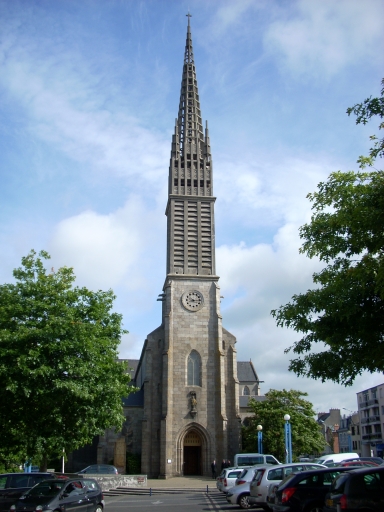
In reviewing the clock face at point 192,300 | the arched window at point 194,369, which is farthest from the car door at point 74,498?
the clock face at point 192,300

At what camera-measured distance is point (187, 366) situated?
155 feet

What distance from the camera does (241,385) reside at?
71.5m

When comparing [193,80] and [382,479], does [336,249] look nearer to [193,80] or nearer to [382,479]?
[382,479]

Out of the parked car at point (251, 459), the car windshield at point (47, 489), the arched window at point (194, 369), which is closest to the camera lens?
Result: the car windshield at point (47, 489)

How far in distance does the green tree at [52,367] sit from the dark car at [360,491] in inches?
488

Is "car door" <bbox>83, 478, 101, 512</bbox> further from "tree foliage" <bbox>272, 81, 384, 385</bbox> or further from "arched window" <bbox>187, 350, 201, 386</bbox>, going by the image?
"arched window" <bbox>187, 350, 201, 386</bbox>

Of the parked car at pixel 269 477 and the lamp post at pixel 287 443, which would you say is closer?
the parked car at pixel 269 477

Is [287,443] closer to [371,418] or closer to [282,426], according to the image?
[282,426]

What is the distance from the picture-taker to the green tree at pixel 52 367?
21.5 metres

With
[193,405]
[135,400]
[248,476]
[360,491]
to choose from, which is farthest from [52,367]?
[135,400]

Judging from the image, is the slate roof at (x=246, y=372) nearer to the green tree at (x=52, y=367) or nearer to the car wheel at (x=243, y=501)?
the green tree at (x=52, y=367)

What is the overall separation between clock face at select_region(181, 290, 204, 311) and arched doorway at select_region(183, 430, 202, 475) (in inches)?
435

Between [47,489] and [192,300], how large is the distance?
32698 millimetres

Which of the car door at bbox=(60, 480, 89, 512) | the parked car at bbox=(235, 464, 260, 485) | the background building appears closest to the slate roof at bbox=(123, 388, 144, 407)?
the parked car at bbox=(235, 464, 260, 485)
